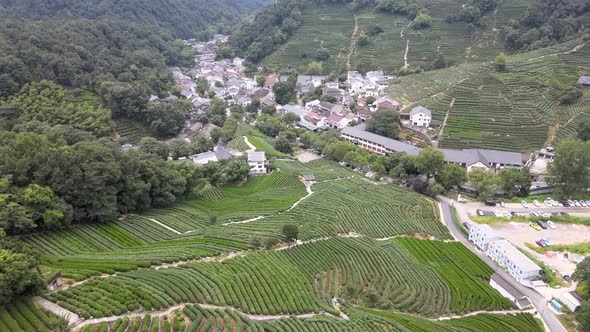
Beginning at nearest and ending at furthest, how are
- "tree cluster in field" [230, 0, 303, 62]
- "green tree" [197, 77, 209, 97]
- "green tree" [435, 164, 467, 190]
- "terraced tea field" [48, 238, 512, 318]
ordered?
"terraced tea field" [48, 238, 512, 318] < "green tree" [435, 164, 467, 190] < "green tree" [197, 77, 209, 97] < "tree cluster in field" [230, 0, 303, 62]

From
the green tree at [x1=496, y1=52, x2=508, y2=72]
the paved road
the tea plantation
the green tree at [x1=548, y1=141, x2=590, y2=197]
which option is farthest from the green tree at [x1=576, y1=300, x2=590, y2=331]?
the green tree at [x1=496, y1=52, x2=508, y2=72]

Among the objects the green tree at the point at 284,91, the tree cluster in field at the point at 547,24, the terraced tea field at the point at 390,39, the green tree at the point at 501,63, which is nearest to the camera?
the green tree at the point at 501,63

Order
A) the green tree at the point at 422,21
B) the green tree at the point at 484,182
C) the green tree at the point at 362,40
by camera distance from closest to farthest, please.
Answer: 1. the green tree at the point at 484,182
2. the green tree at the point at 422,21
3. the green tree at the point at 362,40

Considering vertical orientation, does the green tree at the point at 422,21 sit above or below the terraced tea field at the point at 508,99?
above

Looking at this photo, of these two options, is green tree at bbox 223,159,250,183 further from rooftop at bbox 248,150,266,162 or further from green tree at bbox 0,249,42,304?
green tree at bbox 0,249,42,304

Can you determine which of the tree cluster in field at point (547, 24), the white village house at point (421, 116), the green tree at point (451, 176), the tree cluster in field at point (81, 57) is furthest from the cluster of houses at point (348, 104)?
the tree cluster in field at point (81, 57)

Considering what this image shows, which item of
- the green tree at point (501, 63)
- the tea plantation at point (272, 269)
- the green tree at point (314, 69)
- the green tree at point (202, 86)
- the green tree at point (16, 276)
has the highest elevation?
the green tree at point (501, 63)

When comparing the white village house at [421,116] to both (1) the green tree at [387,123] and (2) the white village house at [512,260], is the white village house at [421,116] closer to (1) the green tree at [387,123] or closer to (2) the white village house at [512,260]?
(1) the green tree at [387,123]
